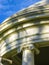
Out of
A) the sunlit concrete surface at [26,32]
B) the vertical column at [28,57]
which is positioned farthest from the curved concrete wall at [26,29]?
the vertical column at [28,57]

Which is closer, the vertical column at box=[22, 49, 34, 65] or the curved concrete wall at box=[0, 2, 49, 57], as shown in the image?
the vertical column at box=[22, 49, 34, 65]

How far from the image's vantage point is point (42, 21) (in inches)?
1377

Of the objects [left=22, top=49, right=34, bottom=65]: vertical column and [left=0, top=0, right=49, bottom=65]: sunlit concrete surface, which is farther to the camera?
[left=0, top=0, right=49, bottom=65]: sunlit concrete surface

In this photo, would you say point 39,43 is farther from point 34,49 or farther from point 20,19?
point 20,19

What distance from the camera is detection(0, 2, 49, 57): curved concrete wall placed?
34906mm

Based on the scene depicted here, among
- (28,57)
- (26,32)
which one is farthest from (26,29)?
(28,57)

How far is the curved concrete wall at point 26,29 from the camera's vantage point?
3491cm

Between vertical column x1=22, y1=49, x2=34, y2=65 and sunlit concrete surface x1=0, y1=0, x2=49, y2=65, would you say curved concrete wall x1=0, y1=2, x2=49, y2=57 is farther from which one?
vertical column x1=22, y1=49, x2=34, y2=65

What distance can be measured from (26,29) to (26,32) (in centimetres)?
38

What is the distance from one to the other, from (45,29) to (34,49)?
109 inches

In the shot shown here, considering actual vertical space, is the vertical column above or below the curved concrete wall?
below

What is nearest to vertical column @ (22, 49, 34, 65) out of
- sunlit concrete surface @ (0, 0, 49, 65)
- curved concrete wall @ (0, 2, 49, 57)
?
sunlit concrete surface @ (0, 0, 49, 65)

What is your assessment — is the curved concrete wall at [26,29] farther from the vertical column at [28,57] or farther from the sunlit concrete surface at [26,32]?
the vertical column at [28,57]

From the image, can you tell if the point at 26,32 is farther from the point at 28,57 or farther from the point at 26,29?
the point at 28,57
